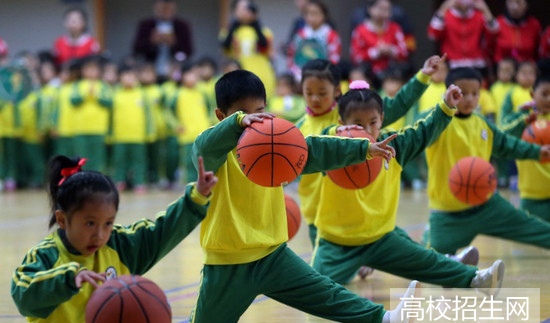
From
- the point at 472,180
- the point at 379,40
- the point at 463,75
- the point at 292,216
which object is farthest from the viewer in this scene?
the point at 379,40

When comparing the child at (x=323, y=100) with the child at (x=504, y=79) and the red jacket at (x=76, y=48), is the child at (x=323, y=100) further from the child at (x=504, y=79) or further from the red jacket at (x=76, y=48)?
the red jacket at (x=76, y=48)

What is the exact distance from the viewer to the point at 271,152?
4434 millimetres

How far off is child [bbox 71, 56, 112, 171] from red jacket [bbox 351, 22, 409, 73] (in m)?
3.69

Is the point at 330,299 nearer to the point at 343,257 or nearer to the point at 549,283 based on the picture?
the point at 343,257

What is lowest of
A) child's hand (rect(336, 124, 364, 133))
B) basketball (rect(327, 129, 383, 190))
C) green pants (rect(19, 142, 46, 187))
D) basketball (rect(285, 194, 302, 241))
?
green pants (rect(19, 142, 46, 187))

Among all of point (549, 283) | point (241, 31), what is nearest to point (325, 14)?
point (241, 31)

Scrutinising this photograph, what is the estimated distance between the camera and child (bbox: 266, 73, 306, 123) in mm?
13784

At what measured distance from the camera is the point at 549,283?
6391 mm

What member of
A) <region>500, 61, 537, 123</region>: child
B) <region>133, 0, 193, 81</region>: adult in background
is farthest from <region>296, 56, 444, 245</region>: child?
<region>133, 0, 193, 81</region>: adult in background

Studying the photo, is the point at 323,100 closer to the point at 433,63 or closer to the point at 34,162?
the point at 433,63

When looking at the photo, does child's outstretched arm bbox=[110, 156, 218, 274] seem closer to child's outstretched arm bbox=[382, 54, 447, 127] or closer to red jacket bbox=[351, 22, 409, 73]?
child's outstretched arm bbox=[382, 54, 447, 127]

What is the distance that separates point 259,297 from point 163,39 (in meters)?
9.68

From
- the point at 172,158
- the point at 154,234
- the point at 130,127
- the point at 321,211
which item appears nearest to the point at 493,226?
the point at 321,211

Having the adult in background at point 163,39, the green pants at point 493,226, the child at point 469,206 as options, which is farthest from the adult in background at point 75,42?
the green pants at point 493,226
